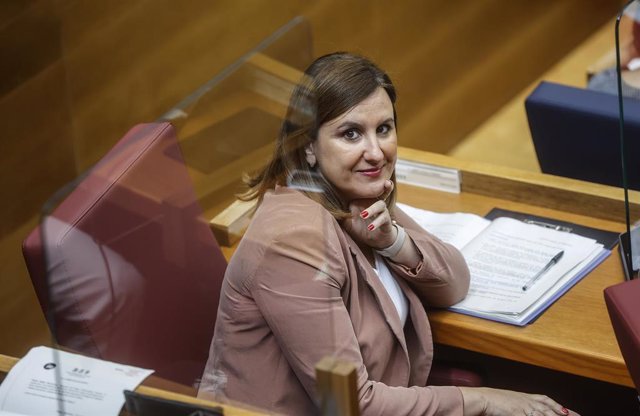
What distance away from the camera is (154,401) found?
166 cm

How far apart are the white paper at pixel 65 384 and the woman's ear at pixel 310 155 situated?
633 millimetres

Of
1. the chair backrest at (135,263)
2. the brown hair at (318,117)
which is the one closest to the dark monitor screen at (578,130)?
the brown hair at (318,117)

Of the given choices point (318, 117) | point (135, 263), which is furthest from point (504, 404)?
point (135, 263)

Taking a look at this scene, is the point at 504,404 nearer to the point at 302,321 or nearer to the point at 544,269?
the point at 544,269

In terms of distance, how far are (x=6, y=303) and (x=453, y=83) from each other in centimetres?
223

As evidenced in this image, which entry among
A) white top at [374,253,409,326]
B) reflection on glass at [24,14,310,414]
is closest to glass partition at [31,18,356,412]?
reflection on glass at [24,14,310,414]

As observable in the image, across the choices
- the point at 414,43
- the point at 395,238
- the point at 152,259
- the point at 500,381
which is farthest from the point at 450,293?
the point at 414,43

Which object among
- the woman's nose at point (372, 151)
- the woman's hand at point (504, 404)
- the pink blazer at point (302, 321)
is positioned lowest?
the woman's hand at point (504, 404)

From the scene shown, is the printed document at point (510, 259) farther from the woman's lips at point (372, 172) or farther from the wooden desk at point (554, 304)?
the woman's lips at point (372, 172)

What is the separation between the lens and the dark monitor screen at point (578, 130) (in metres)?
3.00

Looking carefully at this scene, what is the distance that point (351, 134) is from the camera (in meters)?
2.26

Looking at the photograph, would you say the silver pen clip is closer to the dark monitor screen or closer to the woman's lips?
the dark monitor screen

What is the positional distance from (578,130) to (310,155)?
106cm

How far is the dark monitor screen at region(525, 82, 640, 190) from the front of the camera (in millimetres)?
3000
